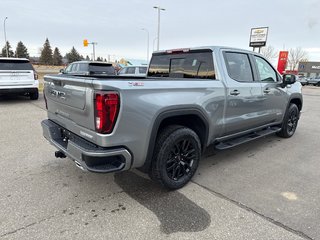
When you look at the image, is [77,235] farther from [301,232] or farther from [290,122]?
[290,122]

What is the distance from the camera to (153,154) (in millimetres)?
3027

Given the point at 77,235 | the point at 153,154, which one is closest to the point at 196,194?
the point at 153,154

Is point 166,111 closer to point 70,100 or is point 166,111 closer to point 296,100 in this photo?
point 70,100

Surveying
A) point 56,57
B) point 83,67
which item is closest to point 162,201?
point 83,67

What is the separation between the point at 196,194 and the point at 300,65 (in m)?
86.0

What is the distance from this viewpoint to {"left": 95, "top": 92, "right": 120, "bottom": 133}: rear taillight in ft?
8.02

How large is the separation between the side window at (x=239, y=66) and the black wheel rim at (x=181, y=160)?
1.36 metres

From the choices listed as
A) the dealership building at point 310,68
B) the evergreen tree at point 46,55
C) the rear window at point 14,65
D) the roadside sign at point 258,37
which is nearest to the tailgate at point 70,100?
the rear window at point 14,65

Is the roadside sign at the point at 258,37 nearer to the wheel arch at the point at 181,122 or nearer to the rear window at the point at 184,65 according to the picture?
the rear window at the point at 184,65

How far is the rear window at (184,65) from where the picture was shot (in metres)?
3.85

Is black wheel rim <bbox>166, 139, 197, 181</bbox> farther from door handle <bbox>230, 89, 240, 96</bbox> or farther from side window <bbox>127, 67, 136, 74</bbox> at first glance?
side window <bbox>127, 67, 136, 74</bbox>

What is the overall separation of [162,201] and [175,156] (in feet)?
1.91

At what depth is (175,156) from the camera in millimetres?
3279

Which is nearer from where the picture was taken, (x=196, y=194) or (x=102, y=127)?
(x=102, y=127)
